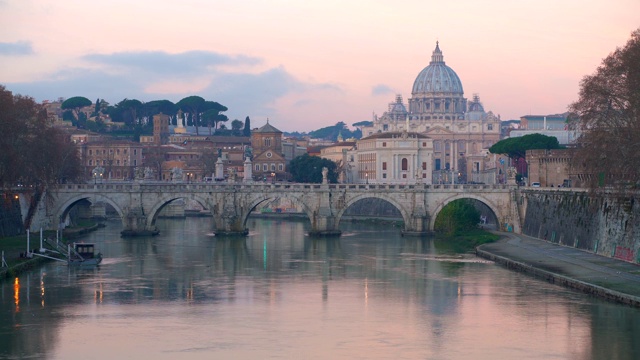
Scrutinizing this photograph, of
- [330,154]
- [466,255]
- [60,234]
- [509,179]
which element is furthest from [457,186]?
[330,154]

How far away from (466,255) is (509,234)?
10.2 metres

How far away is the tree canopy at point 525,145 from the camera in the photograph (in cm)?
10494

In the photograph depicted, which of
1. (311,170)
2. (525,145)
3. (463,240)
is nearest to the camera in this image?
(463,240)

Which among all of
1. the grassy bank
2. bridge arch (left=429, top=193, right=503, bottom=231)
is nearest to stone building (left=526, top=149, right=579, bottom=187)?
bridge arch (left=429, top=193, right=503, bottom=231)

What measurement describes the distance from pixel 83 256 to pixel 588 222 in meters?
27.9

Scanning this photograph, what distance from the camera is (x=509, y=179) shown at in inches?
3250

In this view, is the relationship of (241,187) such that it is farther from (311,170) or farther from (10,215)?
(311,170)

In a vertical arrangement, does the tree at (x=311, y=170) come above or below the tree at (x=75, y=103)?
below

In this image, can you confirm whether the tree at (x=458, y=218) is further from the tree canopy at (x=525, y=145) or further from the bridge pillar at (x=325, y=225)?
the tree canopy at (x=525, y=145)

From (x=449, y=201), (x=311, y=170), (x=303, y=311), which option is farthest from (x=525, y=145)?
(x=303, y=311)

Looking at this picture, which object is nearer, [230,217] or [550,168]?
[230,217]

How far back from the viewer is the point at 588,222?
2409 inches

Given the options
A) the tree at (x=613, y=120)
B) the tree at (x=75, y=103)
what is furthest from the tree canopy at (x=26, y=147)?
the tree at (x=75, y=103)

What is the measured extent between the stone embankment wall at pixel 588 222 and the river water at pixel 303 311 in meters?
5.42
